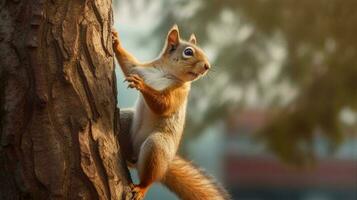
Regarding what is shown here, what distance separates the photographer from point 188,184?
293 centimetres

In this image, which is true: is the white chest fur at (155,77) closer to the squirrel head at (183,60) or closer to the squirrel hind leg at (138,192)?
the squirrel head at (183,60)

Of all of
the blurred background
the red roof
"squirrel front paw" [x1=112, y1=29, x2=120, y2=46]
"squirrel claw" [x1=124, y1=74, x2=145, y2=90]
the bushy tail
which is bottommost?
the bushy tail

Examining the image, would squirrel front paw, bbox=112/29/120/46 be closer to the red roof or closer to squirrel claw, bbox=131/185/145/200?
squirrel claw, bbox=131/185/145/200

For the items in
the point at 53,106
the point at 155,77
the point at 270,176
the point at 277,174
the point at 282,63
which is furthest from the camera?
the point at 270,176

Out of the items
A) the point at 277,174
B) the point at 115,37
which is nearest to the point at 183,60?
the point at 115,37

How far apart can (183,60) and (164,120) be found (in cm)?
27

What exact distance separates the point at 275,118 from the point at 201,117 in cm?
68

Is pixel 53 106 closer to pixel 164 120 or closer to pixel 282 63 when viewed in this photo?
pixel 164 120

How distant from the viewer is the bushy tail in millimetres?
2930

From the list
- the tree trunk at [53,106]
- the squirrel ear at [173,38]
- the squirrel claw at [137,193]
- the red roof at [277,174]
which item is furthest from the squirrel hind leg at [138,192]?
the red roof at [277,174]

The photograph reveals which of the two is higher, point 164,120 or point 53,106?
point 164,120

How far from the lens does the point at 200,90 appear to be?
288 inches

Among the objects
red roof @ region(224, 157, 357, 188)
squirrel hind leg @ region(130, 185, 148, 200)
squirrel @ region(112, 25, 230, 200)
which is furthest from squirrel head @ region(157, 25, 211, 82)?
red roof @ region(224, 157, 357, 188)

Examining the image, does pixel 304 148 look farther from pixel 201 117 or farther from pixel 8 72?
pixel 8 72
